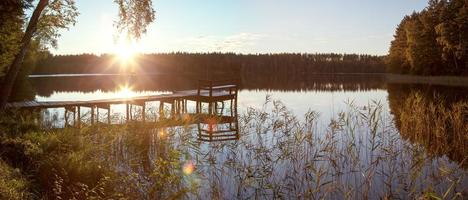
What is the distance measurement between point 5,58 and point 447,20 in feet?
162

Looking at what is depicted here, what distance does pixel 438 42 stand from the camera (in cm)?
5578

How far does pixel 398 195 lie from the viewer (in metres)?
7.91

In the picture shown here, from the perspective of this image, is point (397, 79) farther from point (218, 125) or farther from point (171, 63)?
point (171, 63)

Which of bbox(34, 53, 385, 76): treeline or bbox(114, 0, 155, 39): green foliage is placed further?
bbox(34, 53, 385, 76): treeline

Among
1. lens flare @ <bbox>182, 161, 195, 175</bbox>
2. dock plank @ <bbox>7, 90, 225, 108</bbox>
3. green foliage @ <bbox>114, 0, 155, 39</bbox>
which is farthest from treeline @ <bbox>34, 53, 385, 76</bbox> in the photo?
lens flare @ <bbox>182, 161, 195, 175</bbox>

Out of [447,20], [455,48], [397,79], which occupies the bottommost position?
[397,79]

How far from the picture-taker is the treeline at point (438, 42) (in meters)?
49.4

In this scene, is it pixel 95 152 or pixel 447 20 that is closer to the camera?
pixel 95 152

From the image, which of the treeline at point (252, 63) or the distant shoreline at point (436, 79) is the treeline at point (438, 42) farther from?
the treeline at point (252, 63)

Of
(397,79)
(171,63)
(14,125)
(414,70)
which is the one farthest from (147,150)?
(171,63)

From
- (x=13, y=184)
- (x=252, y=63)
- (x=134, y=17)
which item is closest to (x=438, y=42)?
(x=134, y=17)

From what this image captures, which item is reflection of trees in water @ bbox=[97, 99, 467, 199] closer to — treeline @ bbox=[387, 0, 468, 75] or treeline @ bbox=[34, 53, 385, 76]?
treeline @ bbox=[387, 0, 468, 75]

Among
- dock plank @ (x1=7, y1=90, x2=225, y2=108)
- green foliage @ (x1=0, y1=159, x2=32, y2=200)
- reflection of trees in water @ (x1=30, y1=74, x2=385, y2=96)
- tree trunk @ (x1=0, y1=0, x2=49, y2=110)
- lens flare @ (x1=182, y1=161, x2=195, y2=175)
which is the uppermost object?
tree trunk @ (x1=0, y1=0, x2=49, y2=110)

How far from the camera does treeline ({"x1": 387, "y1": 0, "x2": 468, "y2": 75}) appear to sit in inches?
1945
